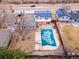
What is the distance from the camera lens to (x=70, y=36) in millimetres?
7570

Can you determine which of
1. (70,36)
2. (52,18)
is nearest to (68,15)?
(52,18)

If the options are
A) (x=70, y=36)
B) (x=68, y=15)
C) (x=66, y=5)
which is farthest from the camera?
(x=66, y=5)

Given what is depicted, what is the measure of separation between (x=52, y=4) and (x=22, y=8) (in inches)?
67.1

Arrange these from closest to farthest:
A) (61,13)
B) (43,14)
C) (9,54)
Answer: (9,54), (43,14), (61,13)

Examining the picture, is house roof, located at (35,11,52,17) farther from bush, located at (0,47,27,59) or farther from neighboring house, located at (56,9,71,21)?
bush, located at (0,47,27,59)

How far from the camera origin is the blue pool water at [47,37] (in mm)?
7279

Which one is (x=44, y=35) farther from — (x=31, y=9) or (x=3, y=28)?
(x=31, y=9)

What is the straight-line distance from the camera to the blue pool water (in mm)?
7279

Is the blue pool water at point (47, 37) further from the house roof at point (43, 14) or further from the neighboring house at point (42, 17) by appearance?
the house roof at point (43, 14)

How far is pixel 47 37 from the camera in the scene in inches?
303

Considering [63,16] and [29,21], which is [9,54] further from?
[63,16]

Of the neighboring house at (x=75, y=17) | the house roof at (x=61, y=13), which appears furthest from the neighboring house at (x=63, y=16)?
the neighboring house at (x=75, y=17)

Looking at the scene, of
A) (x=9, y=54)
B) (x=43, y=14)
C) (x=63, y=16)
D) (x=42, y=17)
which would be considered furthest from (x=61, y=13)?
(x=9, y=54)

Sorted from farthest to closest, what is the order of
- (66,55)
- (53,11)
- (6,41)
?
(53,11), (6,41), (66,55)
